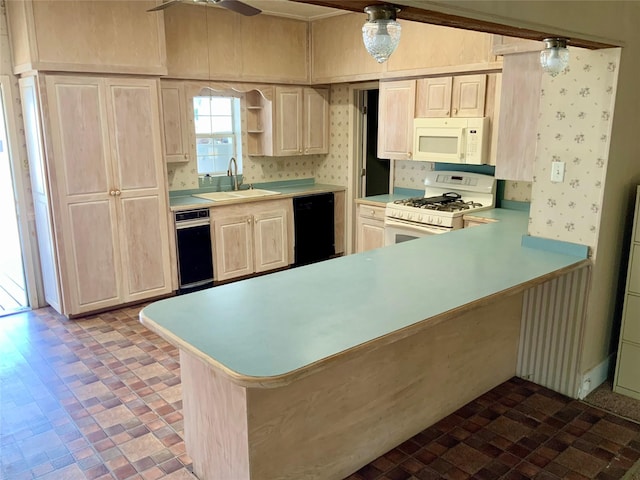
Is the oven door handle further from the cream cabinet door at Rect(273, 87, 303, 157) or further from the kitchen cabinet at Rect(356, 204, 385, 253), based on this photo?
the cream cabinet door at Rect(273, 87, 303, 157)

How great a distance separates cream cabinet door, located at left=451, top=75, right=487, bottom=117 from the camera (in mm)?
4113

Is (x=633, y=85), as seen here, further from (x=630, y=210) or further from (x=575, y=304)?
(x=575, y=304)

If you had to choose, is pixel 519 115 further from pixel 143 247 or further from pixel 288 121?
pixel 143 247

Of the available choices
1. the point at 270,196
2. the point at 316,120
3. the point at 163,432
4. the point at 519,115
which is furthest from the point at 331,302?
the point at 316,120

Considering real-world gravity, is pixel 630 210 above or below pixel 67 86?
below

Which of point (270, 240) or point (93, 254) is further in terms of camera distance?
point (270, 240)

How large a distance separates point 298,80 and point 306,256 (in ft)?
6.19

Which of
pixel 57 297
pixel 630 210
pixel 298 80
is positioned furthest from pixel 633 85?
pixel 57 297

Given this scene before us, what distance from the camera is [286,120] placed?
18.0 feet

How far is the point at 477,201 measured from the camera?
457cm

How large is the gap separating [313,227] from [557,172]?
3.09 metres

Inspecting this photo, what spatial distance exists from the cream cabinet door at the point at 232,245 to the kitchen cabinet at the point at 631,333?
329 centimetres

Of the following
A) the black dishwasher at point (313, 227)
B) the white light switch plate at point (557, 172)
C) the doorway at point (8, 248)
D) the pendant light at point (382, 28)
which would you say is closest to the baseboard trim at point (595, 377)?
the white light switch plate at point (557, 172)

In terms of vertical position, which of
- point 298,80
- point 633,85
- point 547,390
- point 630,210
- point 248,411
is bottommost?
point 547,390
